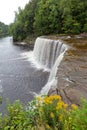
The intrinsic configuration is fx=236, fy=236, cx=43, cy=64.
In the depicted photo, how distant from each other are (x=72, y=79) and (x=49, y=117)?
458 centimetres

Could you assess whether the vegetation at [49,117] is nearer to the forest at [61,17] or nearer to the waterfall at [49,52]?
the waterfall at [49,52]

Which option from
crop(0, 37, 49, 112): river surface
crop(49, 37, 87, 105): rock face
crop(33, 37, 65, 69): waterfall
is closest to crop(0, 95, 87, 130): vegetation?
crop(49, 37, 87, 105): rock face

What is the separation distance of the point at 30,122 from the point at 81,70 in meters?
5.54

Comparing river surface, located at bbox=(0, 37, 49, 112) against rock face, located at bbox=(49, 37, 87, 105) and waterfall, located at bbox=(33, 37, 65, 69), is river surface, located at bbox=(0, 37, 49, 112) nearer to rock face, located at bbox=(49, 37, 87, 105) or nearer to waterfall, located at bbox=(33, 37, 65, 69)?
waterfall, located at bbox=(33, 37, 65, 69)

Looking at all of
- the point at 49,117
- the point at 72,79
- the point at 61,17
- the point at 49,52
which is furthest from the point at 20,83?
the point at 61,17

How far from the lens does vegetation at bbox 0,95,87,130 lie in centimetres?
296

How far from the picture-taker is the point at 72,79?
8.25 meters

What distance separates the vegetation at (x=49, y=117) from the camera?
296cm

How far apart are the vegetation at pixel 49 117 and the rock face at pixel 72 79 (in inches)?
80.6

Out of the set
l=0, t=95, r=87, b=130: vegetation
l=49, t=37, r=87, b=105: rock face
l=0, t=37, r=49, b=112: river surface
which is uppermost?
l=0, t=95, r=87, b=130: vegetation

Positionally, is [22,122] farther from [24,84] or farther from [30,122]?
[24,84]

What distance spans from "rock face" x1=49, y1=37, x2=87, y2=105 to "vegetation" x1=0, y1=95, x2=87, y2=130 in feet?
6.71

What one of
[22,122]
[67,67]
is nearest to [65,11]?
[67,67]

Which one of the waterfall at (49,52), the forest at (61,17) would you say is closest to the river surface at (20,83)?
the waterfall at (49,52)
